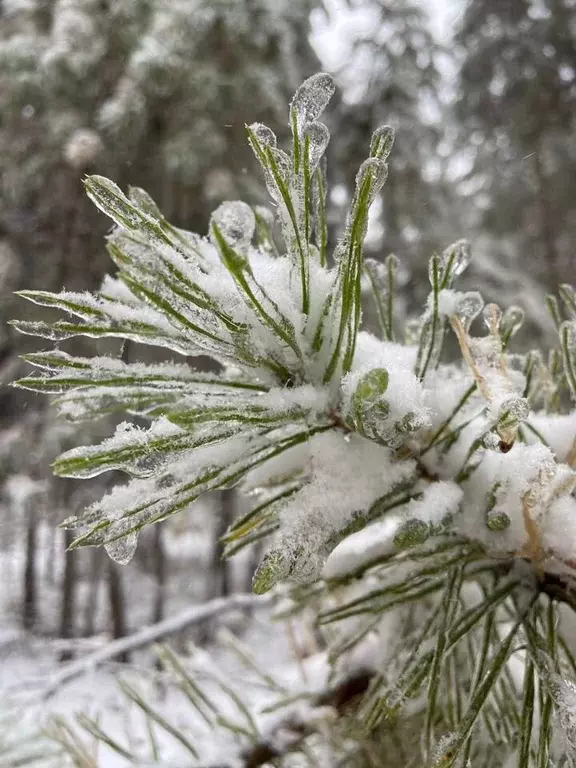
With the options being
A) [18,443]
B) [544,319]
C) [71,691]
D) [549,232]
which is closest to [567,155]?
[549,232]

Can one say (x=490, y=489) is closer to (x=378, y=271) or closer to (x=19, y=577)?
(x=378, y=271)

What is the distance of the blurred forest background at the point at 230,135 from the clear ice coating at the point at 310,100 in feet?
7.05

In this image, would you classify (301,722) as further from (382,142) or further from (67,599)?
(67,599)

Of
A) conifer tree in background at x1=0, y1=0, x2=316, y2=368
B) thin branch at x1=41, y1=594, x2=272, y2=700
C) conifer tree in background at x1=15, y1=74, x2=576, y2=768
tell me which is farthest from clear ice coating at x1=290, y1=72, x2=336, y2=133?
conifer tree in background at x1=0, y1=0, x2=316, y2=368

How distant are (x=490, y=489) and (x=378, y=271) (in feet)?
0.54

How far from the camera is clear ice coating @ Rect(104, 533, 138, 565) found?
11.3 inches

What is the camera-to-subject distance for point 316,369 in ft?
1.09

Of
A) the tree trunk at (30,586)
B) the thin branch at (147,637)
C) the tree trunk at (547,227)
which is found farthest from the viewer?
the tree trunk at (30,586)

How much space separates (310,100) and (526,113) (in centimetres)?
480

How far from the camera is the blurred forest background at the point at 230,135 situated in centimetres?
299

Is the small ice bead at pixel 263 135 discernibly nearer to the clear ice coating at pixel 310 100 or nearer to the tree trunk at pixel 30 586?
the clear ice coating at pixel 310 100

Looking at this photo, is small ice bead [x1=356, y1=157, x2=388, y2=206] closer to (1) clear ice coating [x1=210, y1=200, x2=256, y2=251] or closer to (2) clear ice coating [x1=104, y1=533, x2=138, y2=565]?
(1) clear ice coating [x1=210, y1=200, x2=256, y2=251]

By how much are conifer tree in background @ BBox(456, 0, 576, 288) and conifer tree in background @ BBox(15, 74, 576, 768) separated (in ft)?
13.3

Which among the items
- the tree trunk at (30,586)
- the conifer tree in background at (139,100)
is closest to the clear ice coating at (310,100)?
the conifer tree in background at (139,100)
